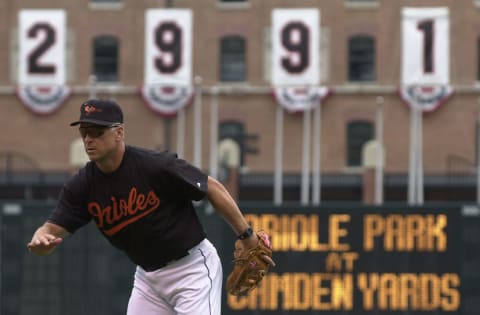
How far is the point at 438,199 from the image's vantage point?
45.1 m

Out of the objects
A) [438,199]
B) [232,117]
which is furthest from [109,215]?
[232,117]

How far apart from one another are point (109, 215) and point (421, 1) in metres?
41.1

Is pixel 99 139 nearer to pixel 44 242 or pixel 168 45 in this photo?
pixel 44 242

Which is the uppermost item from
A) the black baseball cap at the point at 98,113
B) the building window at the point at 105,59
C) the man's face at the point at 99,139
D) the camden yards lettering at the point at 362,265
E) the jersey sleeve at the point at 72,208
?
the building window at the point at 105,59

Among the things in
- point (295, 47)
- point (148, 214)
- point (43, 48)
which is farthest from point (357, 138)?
point (148, 214)

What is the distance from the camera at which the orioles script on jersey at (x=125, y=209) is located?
23.7ft

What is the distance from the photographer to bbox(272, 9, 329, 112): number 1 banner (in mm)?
41438

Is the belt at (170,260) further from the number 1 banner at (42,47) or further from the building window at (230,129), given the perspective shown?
the building window at (230,129)

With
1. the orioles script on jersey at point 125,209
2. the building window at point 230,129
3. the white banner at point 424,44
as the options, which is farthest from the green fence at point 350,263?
the building window at point 230,129

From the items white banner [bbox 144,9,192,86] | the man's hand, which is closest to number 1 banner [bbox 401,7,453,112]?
white banner [bbox 144,9,192,86]

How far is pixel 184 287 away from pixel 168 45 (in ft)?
116

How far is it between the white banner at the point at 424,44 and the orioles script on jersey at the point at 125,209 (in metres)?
30.8

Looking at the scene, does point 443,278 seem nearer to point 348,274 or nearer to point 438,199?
point 348,274

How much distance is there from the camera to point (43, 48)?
42.7 metres
